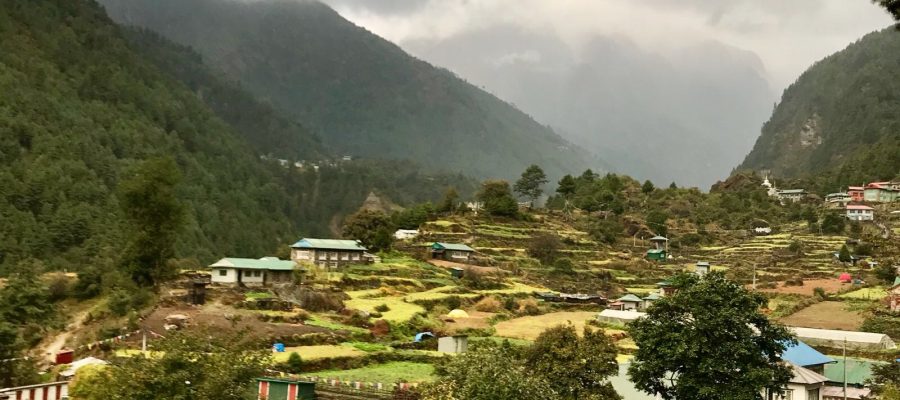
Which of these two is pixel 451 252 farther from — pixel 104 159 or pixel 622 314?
pixel 104 159

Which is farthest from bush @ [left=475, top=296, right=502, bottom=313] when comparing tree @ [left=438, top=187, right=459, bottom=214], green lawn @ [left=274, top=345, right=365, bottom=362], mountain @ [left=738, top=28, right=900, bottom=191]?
mountain @ [left=738, top=28, right=900, bottom=191]

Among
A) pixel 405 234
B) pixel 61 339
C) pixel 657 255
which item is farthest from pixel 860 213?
pixel 61 339

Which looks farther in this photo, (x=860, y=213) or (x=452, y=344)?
(x=860, y=213)

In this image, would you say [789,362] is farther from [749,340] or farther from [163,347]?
[163,347]

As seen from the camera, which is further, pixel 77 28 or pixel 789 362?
pixel 77 28

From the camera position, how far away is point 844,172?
108250 millimetres

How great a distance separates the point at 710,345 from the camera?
849 inches

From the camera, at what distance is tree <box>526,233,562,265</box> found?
213 ft

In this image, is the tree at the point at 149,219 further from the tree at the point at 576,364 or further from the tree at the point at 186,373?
the tree at the point at 576,364

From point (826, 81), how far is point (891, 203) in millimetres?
105630

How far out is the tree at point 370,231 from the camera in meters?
58.1

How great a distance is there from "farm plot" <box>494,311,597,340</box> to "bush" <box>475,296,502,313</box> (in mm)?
1949

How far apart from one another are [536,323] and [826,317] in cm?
1687

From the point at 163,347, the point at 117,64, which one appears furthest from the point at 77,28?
the point at 163,347
